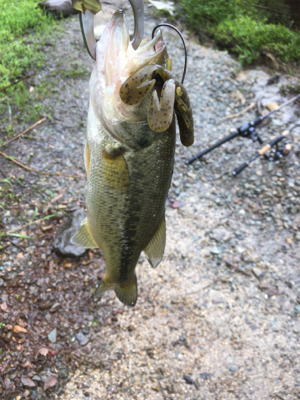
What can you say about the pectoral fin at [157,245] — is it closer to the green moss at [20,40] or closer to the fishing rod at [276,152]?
the fishing rod at [276,152]

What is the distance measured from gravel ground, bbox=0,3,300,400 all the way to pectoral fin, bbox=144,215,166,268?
1444 mm

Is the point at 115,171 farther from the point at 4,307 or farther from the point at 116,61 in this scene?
the point at 4,307

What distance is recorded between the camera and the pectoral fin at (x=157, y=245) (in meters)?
1.65

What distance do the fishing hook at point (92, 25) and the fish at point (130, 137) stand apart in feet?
0.11

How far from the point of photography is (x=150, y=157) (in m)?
1.31

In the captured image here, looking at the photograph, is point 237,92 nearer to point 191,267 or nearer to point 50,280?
point 191,267

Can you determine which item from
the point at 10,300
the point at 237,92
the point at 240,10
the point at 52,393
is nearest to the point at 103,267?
the point at 10,300

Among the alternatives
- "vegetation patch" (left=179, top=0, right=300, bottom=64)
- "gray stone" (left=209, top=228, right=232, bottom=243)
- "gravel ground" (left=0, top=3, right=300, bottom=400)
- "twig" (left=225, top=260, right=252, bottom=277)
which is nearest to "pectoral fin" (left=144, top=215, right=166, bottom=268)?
"gravel ground" (left=0, top=3, right=300, bottom=400)

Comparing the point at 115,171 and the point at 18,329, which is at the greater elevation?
the point at 115,171

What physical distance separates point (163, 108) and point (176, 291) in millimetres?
2427

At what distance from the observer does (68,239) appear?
3002mm

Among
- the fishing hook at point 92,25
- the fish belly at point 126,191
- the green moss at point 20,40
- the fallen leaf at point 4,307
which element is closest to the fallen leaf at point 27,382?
the fallen leaf at point 4,307

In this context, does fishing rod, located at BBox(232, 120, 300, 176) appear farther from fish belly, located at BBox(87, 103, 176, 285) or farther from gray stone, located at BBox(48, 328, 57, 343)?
gray stone, located at BBox(48, 328, 57, 343)

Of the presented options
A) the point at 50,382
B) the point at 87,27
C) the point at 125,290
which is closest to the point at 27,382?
the point at 50,382
